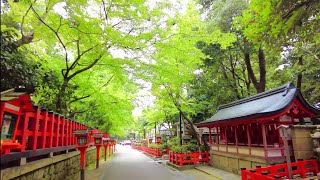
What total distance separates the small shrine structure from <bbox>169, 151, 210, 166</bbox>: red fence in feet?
4.40

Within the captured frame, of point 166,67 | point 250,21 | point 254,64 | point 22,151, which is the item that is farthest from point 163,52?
point 254,64

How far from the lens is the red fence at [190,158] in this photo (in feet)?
57.2

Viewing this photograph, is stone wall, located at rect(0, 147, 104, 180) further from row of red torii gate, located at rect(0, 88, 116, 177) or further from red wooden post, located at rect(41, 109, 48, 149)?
red wooden post, located at rect(41, 109, 48, 149)

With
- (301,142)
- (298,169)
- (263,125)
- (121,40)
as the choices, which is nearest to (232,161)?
(263,125)

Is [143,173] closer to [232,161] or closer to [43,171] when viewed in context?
[232,161]

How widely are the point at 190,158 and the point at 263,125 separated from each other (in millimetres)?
8043

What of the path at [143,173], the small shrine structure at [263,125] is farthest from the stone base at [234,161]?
the path at [143,173]

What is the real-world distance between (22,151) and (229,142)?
14.5 metres

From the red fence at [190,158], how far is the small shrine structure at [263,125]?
4.40 ft

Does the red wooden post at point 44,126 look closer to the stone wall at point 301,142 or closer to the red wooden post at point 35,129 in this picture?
the red wooden post at point 35,129

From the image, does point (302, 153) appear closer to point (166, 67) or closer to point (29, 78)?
point (166, 67)

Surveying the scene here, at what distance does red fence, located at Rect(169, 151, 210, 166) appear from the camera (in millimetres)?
17422

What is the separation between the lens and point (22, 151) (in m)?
5.84

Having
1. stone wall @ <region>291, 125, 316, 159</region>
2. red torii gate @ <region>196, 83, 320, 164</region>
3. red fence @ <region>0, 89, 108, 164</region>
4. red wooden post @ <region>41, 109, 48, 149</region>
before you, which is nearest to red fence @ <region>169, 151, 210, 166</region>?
red torii gate @ <region>196, 83, 320, 164</region>
